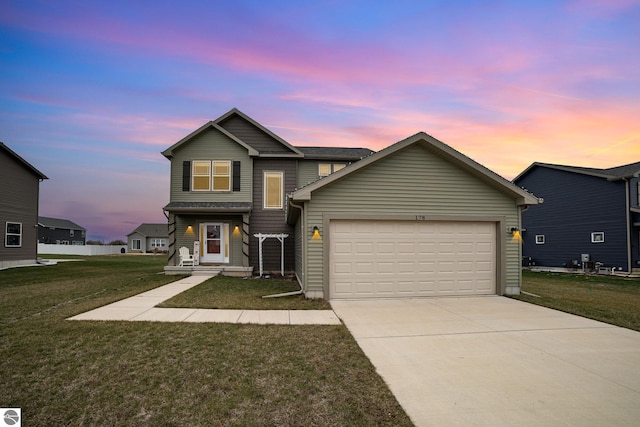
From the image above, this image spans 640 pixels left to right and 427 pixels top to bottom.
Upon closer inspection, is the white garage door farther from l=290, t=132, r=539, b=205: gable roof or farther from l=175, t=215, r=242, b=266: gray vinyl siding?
l=175, t=215, r=242, b=266: gray vinyl siding

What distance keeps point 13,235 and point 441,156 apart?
25.3 m

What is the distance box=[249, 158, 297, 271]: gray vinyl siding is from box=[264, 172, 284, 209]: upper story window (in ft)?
0.68

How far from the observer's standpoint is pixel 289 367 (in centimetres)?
462

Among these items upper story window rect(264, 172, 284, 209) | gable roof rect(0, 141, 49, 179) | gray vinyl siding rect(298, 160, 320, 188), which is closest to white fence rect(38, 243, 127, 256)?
gable roof rect(0, 141, 49, 179)

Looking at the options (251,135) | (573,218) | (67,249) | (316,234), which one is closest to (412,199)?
(316,234)

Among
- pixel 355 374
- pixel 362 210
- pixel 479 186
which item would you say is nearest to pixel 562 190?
pixel 479 186

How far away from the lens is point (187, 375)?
4320 mm

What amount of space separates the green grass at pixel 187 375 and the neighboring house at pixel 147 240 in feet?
185

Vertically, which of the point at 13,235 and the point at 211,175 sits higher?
the point at 211,175

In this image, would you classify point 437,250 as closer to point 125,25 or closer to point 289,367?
point 289,367

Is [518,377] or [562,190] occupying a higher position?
[562,190]

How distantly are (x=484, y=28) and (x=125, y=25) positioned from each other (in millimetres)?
14291

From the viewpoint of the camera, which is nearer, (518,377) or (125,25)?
(518,377)

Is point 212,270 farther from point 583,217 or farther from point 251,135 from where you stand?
point 583,217
